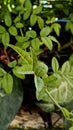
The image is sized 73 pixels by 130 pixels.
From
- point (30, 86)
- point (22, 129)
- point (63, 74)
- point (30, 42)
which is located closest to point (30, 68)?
point (63, 74)

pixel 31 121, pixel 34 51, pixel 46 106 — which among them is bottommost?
pixel 31 121

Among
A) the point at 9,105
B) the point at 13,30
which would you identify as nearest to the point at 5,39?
the point at 13,30

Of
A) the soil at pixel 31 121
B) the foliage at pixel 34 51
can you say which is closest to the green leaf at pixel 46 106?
the foliage at pixel 34 51

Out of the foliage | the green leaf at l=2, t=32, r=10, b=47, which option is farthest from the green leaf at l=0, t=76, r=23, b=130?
the green leaf at l=2, t=32, r=10, b=47

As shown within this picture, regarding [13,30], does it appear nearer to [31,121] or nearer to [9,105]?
[9,105]

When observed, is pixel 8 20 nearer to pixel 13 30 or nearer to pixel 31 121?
pixel 13 30

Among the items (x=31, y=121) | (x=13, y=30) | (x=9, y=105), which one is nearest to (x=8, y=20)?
(x=13, y=30)

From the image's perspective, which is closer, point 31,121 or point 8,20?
point 8,20

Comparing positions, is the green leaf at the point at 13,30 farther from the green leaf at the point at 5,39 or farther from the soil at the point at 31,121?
the soil at the point at 31,121

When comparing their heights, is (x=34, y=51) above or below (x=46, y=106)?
above

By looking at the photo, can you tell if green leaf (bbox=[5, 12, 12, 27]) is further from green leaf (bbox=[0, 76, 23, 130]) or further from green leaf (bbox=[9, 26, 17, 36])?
green leaf (bbox=[0, 76, 23, 130])

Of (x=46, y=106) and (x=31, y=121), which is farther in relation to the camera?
(x=31, y=121)

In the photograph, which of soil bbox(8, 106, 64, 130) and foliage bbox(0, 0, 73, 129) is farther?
soil bbox(8, 106, 64, 130)

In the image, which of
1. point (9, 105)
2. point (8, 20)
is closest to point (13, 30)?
point (8, 20)
